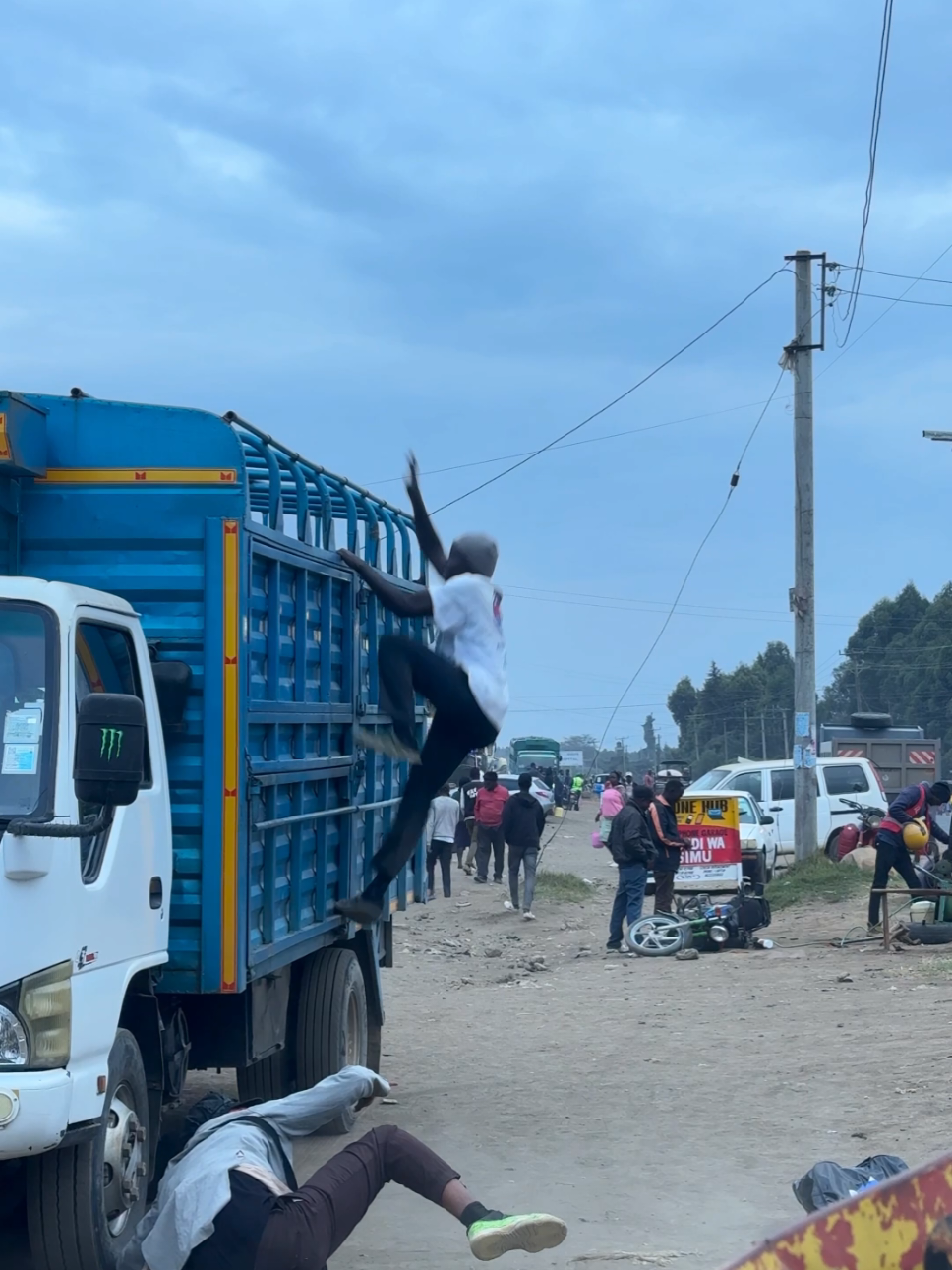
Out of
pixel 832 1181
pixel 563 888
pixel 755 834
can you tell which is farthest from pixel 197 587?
pixel 563 888

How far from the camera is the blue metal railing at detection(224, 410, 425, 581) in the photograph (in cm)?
679

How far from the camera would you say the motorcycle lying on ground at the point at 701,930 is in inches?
623

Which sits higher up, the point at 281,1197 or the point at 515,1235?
the point at 281,1197

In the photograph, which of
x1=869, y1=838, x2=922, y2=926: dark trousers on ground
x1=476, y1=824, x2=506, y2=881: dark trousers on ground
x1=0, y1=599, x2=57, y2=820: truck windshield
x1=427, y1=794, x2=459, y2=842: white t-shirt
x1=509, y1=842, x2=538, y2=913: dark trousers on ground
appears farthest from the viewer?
x1=476, y1=824, x2=506, y2=881: dark trousers on ground

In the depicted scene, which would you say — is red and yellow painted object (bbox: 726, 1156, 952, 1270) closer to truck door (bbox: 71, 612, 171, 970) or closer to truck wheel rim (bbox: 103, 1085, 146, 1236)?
truck door (bbox: 71, 612, 171, 970)

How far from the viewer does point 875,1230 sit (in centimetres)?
248

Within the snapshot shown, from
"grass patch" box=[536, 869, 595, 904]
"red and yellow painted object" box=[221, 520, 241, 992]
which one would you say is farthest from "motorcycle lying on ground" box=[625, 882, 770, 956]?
"red and yellow painted object" box=[221, 520, 241, 992]

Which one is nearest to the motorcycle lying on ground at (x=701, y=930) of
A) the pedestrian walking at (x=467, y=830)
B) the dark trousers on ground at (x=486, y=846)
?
the dark trousers on ground at (x=486, y=846)

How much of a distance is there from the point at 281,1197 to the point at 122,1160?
41.1 inches

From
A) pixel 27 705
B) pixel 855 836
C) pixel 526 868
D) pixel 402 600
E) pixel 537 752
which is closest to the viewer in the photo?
pixel 27 705

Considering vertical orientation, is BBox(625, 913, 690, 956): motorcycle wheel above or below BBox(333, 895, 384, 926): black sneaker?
below

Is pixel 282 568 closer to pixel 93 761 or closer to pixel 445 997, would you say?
pixel 93 761

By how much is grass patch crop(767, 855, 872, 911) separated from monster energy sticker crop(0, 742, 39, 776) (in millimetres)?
16142

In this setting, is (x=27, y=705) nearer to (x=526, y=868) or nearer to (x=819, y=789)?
(x=526, y=868)
